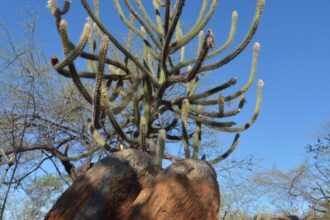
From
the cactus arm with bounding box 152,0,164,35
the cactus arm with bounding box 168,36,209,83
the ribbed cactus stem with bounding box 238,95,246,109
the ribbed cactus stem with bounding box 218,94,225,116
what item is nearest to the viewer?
the cactus arm with bounding box 168,36,209,83

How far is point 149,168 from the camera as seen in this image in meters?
4.43

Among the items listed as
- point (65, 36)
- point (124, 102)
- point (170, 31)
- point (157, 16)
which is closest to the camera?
point (65, 36)

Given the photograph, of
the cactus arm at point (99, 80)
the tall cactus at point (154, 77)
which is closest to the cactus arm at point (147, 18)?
the tall cactus at point (154, 77)

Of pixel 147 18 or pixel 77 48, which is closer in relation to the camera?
pixel 77 48

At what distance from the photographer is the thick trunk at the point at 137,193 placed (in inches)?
152

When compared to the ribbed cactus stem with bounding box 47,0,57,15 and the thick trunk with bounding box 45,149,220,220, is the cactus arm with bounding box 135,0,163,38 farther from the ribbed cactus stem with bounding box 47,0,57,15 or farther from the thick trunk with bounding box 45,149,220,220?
the thick trunk with bounding box 45,149,220,220

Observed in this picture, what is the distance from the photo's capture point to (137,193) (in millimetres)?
4250

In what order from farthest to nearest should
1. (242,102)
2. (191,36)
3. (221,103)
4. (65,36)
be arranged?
(242,102)
(191,36)
(221,103)
(65,36)

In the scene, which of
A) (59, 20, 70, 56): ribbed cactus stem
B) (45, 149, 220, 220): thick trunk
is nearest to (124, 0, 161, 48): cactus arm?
(59, 20, 70, 56): ribbed cactus stem

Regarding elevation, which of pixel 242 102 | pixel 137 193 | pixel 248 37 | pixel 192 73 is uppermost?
pixel 248 37

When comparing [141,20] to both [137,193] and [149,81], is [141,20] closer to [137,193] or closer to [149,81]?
[149,81]

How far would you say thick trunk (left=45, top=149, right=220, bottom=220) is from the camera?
3.87 meters

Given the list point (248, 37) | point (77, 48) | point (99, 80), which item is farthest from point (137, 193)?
point (248, 37)

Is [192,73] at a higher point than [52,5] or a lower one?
lower
